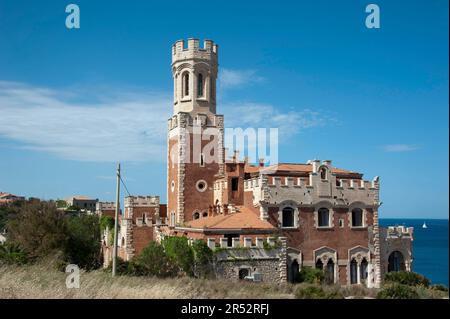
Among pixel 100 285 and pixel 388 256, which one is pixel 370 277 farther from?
pixel 100 285

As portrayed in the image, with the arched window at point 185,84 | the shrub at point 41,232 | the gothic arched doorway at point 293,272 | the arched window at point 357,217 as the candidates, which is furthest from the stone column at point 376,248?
the shrub at point 41,232

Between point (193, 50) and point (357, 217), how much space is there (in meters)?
19.1

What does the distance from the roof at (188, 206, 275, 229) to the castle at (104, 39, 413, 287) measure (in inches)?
2.6

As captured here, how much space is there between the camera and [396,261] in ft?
131

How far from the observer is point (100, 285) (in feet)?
47.4

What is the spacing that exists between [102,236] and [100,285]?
121 feet

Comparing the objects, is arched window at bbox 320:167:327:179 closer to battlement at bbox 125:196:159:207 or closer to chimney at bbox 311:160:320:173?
chimney at bbox 311:160:320:173

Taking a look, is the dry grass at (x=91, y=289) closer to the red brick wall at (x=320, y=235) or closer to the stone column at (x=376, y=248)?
the red brick wall at (x=320, y=235)

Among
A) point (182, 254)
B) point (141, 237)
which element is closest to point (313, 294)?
point (182, 254)

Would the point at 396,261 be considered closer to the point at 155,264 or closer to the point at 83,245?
the point at 155,264

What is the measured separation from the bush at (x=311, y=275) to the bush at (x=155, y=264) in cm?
963

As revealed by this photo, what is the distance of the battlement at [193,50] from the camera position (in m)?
41.5

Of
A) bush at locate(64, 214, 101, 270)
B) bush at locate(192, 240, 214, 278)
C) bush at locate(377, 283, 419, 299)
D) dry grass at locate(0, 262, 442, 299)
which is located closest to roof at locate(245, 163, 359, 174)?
bush at locate(192, 240, 214, 278)
